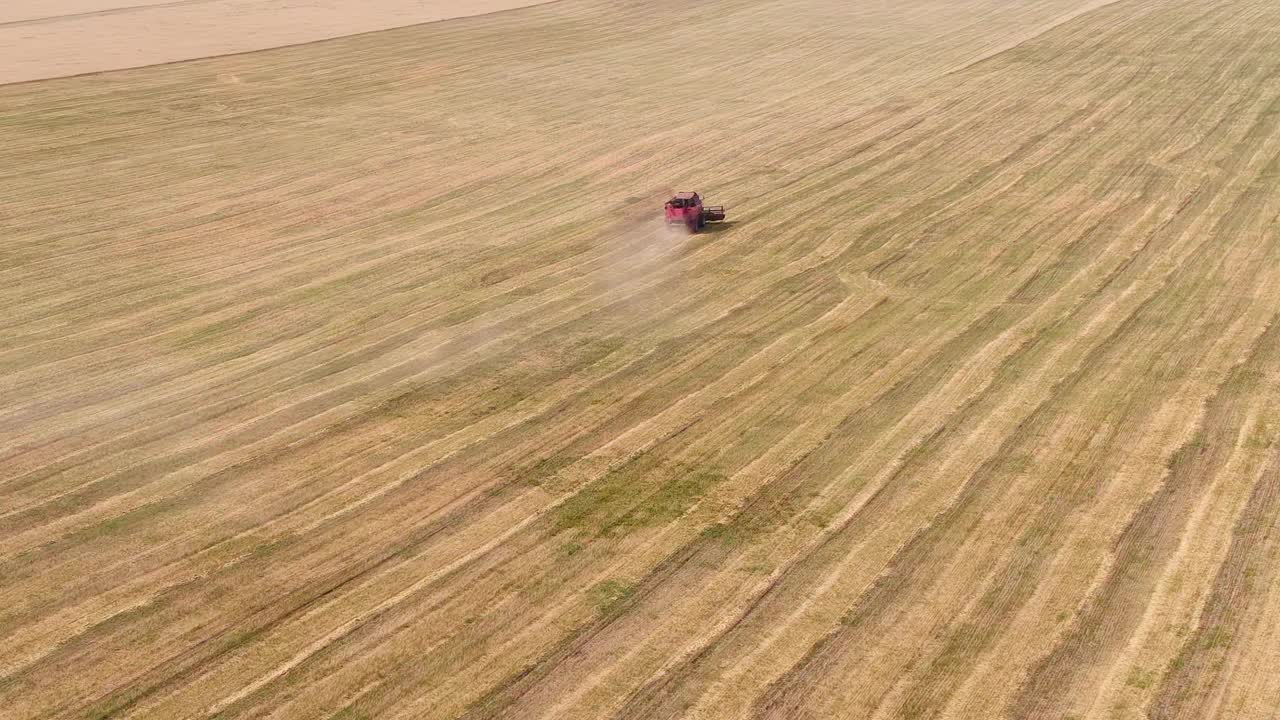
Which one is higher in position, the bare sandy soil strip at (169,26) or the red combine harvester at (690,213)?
the bare sandy soil strip at (169,26)

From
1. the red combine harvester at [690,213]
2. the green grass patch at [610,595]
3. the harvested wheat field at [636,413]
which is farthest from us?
the red combine harvester at [690,213]

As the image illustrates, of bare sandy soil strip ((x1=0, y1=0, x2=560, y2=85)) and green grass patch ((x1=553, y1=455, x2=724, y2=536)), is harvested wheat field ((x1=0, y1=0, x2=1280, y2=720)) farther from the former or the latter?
bare sandy soil strip ((x1=0, y1=0, x2=560, y2=85))

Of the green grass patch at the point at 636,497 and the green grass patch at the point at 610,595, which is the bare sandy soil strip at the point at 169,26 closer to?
the green grass patch at the point at 636,497

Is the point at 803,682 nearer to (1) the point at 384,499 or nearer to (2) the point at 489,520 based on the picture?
(2) the point at 489,520

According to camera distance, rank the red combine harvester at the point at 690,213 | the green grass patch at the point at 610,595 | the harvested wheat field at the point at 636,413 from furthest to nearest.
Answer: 1. the red combine harvester at the point at 690,213
2. the green grass patch at the point at 610,595
3. the harvested wheat field at the point at 636,413

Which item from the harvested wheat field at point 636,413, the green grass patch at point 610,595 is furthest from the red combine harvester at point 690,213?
the green grass patch at point 610,595

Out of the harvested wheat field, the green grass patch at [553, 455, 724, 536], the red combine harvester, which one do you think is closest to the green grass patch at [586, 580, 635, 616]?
the harvested wheat field

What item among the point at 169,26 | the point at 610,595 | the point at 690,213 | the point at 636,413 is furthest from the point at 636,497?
the point at 169,26

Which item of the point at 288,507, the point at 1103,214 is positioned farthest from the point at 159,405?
the point at 1103,214
